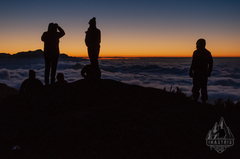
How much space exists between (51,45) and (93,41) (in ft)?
6.64

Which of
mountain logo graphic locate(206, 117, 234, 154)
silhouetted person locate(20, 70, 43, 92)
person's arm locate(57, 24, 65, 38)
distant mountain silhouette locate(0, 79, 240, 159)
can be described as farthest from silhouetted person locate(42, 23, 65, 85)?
A: mountain logo graphic locate(206, 117, 234, 154)

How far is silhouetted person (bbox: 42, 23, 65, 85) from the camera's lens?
→ 925cm

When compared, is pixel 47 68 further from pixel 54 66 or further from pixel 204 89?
pixel 204 89

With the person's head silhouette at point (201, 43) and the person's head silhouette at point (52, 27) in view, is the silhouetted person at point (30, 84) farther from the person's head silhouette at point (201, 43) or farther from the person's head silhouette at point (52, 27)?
the person's head silhouette at point (201, 43)

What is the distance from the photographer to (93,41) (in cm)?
944

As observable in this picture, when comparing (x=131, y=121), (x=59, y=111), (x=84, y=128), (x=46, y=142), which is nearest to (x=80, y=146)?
(x=84, y=128)

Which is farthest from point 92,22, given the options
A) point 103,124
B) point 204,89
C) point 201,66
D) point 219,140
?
point 219,140

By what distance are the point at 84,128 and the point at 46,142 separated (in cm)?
101

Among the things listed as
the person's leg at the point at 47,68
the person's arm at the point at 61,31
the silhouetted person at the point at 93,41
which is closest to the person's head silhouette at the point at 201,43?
the silhouetted person at the point at 93,41

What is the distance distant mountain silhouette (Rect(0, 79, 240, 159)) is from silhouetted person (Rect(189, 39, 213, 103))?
846mm

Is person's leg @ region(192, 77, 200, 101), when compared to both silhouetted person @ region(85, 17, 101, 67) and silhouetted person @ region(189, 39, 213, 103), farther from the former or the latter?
silhouetted person @ region(85, 17, 101, 67)

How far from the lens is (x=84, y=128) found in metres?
5.32

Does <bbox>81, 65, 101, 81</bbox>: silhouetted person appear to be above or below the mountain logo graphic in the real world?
above

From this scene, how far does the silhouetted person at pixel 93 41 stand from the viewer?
9383 mm
